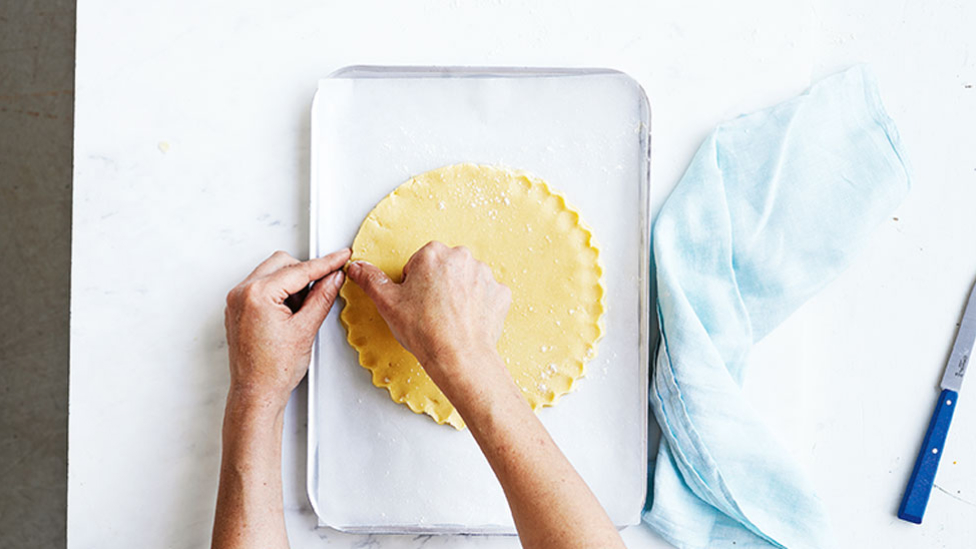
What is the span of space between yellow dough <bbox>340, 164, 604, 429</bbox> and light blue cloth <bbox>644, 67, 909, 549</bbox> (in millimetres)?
106

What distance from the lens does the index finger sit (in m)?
0.80

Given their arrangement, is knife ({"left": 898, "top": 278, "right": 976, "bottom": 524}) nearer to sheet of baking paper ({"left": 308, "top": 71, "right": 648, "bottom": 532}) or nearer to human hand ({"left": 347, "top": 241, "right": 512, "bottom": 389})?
sheet of baking paper ({"left": 308, "top": 71, "right": 648, "bottom": 532})

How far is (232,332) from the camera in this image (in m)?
0.82

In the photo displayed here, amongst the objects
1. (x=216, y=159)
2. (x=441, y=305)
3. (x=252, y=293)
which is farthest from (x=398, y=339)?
(x=216, y=159)

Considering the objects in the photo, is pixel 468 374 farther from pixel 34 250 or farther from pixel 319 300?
pixel 34 250

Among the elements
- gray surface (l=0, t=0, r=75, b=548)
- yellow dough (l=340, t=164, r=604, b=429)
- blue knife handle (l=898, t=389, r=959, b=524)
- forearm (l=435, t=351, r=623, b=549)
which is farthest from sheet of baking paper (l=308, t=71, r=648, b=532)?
gray surface (l=0, t=0, r=75, b=548)

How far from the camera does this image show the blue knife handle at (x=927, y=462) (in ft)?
2.98

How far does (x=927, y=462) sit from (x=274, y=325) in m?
0.84

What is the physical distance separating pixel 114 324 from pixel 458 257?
447 mm

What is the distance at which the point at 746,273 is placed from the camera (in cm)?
85

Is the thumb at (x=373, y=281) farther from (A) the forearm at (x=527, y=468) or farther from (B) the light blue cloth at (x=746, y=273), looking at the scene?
(B) the light blue cloth at (x=746, y=273)

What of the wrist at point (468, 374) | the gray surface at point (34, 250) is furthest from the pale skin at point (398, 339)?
the gray surface at point (34, 250)

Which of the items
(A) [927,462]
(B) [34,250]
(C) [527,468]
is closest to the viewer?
(C) [527,468]

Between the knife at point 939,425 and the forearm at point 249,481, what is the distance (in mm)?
791
